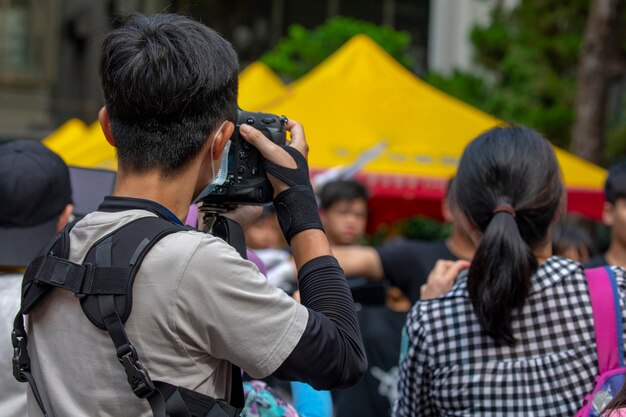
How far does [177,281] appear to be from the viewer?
5.19ft

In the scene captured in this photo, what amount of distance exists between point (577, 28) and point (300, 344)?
1104 centimetres

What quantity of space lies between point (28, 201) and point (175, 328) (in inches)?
38.2

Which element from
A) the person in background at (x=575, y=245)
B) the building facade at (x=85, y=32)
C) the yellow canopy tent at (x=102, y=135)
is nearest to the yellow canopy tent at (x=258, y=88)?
the yellow canopy tent at (x=102, y=135)

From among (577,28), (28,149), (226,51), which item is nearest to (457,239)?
(28,149)

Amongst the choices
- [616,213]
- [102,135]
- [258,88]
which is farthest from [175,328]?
[258,88]

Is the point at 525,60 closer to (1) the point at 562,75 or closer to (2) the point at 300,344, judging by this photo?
(1) the point at 562,75

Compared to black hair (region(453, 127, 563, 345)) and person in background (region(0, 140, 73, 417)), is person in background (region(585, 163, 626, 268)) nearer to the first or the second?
black hair (region(453, 127, 563, 345))

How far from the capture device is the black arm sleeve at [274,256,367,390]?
1.63 meters

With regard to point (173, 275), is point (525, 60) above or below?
below

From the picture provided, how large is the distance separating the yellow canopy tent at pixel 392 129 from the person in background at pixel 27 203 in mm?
3784

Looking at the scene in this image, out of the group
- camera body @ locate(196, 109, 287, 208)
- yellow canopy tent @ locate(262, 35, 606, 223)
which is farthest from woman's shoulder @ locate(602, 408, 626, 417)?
yellow canopy tent @ locate(262, 35, 606, 223)

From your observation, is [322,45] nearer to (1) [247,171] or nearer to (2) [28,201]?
(2) [28,201]

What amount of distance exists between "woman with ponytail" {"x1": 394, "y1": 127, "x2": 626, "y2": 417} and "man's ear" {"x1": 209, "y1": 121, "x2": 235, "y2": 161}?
2.84ft

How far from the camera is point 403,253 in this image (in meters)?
3.91
